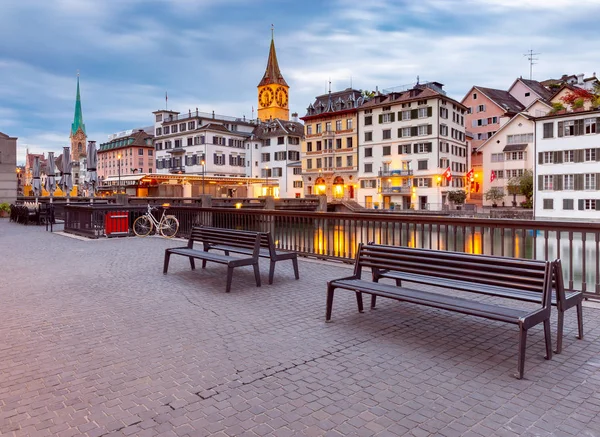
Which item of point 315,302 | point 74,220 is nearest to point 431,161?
point 74,220

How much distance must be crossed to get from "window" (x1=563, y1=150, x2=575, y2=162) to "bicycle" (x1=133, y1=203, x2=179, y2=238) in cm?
4196

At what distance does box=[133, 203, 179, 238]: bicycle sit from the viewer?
18406mm

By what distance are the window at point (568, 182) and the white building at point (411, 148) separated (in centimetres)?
1514

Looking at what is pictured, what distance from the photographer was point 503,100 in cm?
7350

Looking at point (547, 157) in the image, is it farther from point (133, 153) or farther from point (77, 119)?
point (77, 119)

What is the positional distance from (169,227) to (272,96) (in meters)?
110

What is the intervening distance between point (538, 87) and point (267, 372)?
86.5 metres

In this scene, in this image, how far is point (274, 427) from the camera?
3.40 m

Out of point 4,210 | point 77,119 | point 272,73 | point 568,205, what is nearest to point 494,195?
point 568,205

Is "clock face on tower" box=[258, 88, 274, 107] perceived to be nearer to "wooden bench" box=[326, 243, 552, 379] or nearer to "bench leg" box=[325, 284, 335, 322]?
"wooden bench" box=[326, 243, 552, 379]

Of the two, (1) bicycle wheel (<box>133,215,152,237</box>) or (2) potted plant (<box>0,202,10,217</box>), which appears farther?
(2) potted plant (<box>0,202,10,217</box>)

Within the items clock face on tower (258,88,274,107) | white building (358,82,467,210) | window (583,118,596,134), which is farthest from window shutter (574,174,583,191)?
clock face on tower (258,88,274,107)

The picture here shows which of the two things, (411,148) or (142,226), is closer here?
(142,226)

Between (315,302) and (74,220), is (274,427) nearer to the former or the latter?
(315,302)
